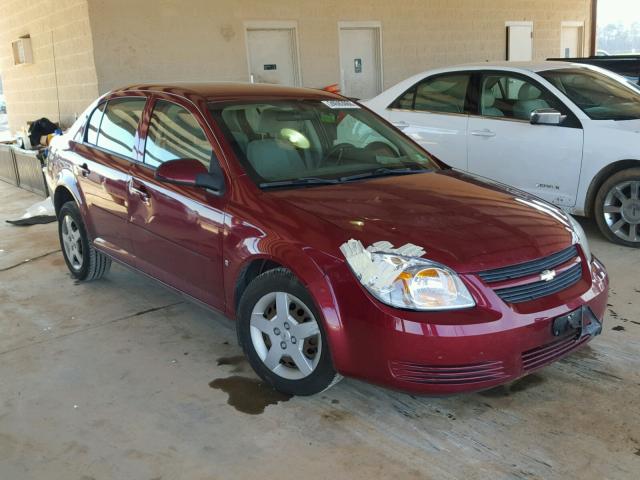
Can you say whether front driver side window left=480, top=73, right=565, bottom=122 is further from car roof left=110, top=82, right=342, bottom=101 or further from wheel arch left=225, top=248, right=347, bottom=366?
wheel arch left=225, top=248, right=347, bottom=366

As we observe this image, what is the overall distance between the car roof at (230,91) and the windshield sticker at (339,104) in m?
0.07

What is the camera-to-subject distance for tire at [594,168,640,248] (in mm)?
5281

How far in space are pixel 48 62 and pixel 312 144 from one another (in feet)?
28.0

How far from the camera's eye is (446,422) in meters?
3.00

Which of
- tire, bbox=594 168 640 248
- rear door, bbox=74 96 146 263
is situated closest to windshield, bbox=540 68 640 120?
tire, bbox=594 168 640 248

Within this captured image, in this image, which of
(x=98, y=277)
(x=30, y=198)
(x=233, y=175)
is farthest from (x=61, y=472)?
(x=30, y=198)

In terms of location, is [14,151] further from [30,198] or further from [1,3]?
[1,3]

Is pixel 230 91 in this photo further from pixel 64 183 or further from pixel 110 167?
pixel 64 183

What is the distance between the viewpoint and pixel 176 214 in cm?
368

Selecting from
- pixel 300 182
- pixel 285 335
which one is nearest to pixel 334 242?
pixel 285 335

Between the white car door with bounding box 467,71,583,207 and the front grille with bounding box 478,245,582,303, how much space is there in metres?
2.69

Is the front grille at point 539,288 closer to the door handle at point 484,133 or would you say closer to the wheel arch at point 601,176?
the wheel arch at point 601,176

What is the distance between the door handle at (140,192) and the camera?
3941mm

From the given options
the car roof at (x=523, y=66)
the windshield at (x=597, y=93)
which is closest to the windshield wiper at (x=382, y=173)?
the windshield at (x=597, y=93)
